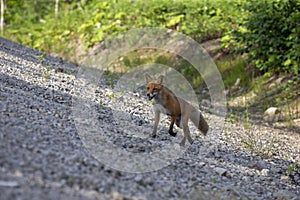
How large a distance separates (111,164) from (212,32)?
14.6 meters

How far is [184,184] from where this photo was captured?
17.1ft

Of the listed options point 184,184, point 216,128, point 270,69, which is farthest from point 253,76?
point 184,184

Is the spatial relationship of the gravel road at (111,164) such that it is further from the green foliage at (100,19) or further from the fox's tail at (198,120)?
the green foliage at (100,19)

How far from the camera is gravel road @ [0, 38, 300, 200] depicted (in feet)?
13.9

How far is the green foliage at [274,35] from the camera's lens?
1212 centimetres

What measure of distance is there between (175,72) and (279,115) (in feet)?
18.3

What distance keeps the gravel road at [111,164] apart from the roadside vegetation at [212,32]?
11.4 ft

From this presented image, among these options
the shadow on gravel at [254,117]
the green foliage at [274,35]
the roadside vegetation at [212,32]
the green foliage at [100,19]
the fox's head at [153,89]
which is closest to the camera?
the fox's head at [153,89]

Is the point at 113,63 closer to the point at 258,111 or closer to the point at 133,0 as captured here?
the point at 133,0

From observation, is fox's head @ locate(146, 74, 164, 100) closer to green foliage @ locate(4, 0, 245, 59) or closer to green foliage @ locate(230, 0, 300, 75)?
green foliage @ locate(230, 0, 300, 75)

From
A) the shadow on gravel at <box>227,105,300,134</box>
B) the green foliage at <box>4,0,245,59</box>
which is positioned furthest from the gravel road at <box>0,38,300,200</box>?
the green foliage at <box>4,0,245,59</box>

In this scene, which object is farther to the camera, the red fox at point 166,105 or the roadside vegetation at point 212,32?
the roadside vegetation at point 212,32

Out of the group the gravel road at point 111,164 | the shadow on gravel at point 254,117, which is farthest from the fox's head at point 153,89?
the shadow on gravel at point 254,117

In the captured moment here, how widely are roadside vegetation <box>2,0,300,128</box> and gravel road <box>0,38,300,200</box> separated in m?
3.47
